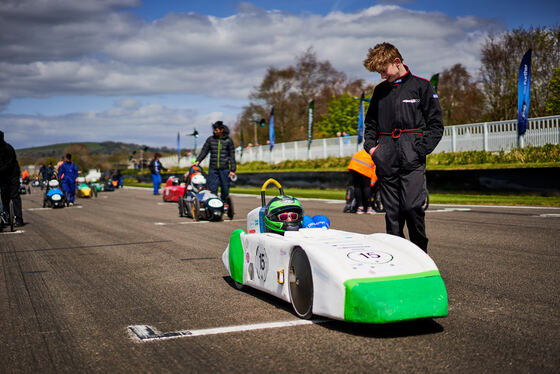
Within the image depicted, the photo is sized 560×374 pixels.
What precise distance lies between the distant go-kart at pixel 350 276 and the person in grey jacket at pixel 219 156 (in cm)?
787

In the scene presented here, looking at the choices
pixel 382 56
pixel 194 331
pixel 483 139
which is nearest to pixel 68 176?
pixel 483 139

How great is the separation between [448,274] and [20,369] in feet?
13.0

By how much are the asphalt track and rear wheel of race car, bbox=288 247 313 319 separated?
5.0 inches

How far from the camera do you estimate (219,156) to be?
12.7 metres

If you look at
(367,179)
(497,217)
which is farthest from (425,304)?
(367,179)

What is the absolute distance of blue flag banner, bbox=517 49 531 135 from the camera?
19.7m

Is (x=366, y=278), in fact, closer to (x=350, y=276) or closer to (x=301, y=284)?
(x=350, y=276)

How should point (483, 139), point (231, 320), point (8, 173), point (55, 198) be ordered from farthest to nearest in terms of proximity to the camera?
1. point (483, 139)
2. point (55, 198)
3. point (8, 173)
4. point (231, 320)

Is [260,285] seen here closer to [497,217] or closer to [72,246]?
[72,246]

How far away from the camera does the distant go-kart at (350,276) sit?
3561 mm

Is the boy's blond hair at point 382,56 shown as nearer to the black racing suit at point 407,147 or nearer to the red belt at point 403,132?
the black racing suit at point 407,147

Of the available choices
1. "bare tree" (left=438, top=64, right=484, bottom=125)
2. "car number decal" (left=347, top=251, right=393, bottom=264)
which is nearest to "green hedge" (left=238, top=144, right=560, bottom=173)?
"car number decal" (left=347, top=251, right=393, bottom=264)

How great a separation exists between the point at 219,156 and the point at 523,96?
12.5m

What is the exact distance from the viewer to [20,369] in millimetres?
3314
